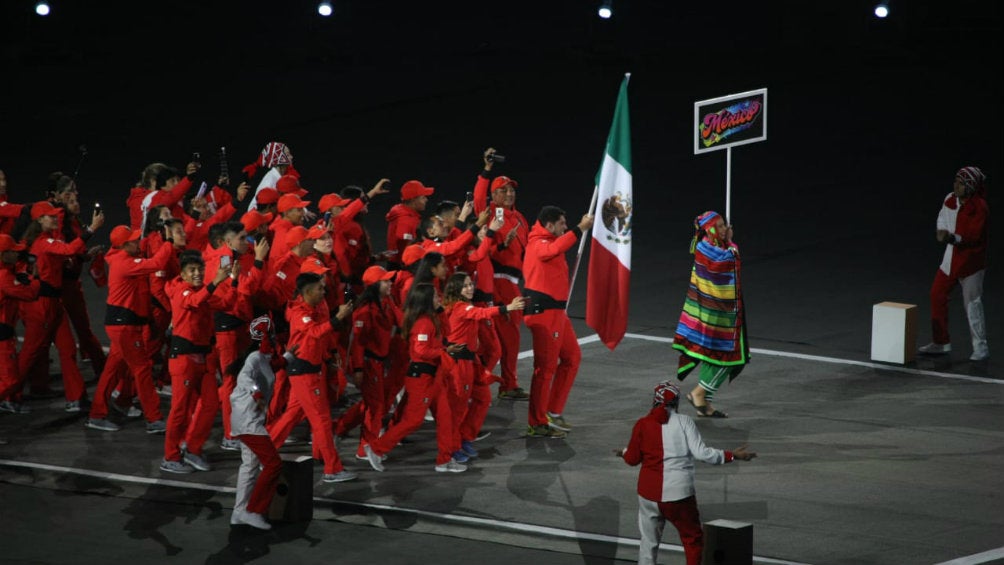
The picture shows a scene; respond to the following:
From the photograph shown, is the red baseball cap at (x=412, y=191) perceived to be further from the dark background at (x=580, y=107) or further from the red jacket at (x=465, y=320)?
the dark background at (x=580, y=107)

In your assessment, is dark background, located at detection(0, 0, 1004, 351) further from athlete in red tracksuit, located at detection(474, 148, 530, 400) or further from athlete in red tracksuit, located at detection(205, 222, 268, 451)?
athlete in red tracksuit, located at detection(205, 222, 268, 451)

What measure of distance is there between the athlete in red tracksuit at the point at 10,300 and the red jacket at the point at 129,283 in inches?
42.2

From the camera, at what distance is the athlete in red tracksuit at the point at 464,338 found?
44.0ft

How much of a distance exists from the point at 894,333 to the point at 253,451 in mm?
8612

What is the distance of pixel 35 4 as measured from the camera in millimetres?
38531

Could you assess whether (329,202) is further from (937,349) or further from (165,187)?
(937,349)

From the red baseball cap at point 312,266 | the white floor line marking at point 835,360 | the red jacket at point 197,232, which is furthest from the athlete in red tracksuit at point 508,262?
the red jacket at point 197,232

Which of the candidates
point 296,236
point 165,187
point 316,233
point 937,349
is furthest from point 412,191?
point 937,349

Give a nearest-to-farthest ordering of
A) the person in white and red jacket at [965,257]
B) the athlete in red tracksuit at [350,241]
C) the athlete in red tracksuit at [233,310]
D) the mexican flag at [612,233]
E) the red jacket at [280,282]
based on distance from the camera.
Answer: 1. the athlete in red tracksuit at [233,310]
2. the red jacket at [280,282]
3. the mexican flag at [612,233]
4. the athlete in red tracksuit at [350,241]
5. the person in white and red jacket at [965,257]

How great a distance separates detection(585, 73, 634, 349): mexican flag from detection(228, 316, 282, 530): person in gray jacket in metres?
4.42

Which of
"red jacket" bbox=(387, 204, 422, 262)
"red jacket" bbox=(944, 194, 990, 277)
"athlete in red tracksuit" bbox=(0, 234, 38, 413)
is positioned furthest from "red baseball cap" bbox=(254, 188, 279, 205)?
"red jacket" bbox=(944, 194, 990, 277)

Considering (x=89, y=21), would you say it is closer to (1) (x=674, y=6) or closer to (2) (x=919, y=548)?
(1) (x=674, y=6)

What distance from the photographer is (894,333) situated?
17.2 meters

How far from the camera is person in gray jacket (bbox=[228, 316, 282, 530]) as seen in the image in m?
11.8
